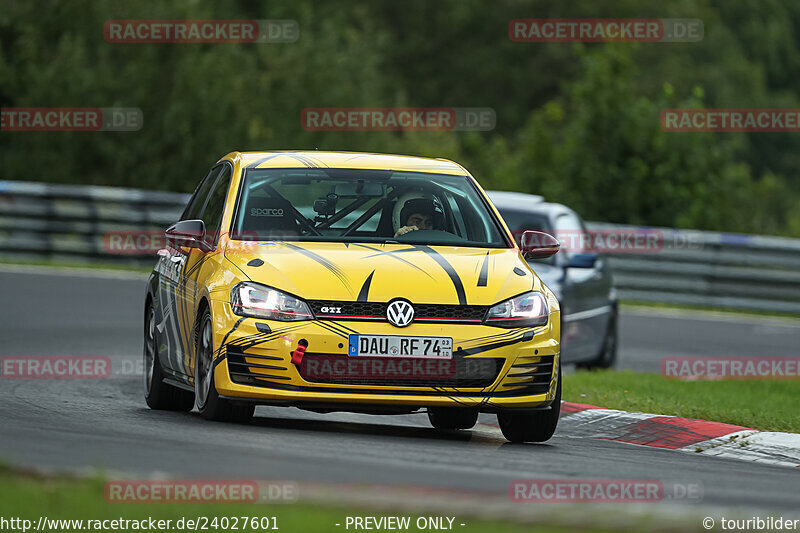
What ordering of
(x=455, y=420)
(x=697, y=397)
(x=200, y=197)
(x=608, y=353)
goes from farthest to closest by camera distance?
(x=608, y=353) → (x=697, y=397) → (x=200, y=197) → (x=455, y=420)

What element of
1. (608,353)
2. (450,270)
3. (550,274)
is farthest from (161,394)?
(608,353)

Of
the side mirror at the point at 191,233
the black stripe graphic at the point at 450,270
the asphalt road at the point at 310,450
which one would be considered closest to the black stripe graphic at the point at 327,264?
the black stripe graphic at the point at 450,270

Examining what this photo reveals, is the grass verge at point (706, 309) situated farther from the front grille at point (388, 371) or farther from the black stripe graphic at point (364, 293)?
the black stripe graphic at point (364, 293)

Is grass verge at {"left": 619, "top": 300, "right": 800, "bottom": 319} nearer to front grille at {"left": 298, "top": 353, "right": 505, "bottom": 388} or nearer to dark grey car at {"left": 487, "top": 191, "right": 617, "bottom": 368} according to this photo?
dark grey car at {"left": 487, "top": 191, "right": 617, "bottom": 368}

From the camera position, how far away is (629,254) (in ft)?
84.5

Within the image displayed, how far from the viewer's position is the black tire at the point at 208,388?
9.35 meters

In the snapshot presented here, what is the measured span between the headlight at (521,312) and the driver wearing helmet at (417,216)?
42.0 inches

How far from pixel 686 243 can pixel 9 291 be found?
10.5 meters

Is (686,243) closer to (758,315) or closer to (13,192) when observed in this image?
(758,315)

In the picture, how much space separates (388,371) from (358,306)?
38 centimetres

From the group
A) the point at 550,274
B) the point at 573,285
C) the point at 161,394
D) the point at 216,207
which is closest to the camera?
the point at 216,207

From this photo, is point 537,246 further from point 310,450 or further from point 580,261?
point 580,261

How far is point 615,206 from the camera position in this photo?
30.1 meters

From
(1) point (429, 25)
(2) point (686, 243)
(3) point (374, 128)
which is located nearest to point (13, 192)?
(2) point (686, 243)
